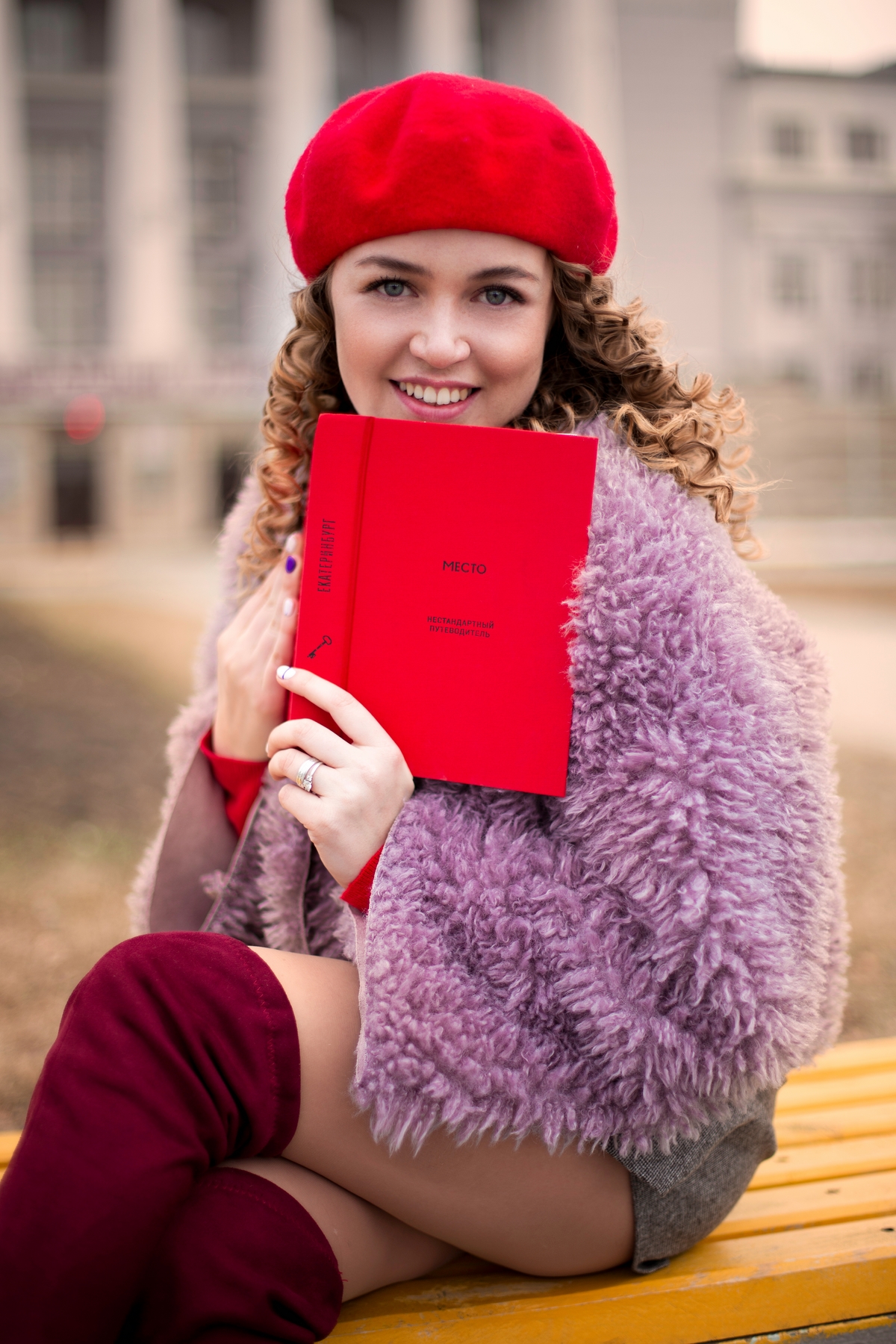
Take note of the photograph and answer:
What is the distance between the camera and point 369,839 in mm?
1138

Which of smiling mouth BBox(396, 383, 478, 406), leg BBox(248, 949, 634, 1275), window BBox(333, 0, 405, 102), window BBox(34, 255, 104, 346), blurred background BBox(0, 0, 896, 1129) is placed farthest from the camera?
window BBox(333, 0, 405, 102)

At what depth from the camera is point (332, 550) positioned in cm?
120

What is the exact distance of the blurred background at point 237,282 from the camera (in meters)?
6.51

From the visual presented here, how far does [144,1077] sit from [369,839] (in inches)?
12.4

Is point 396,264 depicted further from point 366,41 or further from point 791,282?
point 791,282

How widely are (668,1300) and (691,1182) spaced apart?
0.54ft

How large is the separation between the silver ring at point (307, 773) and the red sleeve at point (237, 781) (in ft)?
0.93

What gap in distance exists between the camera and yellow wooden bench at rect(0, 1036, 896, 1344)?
1146mm

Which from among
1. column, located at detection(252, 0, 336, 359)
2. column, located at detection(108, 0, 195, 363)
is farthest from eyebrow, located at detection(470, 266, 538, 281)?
column, located at detection(108, 0, 195, 363)

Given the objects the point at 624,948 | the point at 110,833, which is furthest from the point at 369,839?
the point at 110,833

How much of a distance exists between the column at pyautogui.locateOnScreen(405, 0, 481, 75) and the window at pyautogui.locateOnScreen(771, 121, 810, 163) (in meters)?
13.4

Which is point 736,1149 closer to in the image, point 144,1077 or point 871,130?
point 144,1077

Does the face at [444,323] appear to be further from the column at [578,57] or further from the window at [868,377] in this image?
the window at [868,377]

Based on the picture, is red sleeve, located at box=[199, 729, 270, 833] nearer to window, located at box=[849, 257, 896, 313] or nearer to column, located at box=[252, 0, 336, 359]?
column, located at box=[252, 0, 336, 359]
